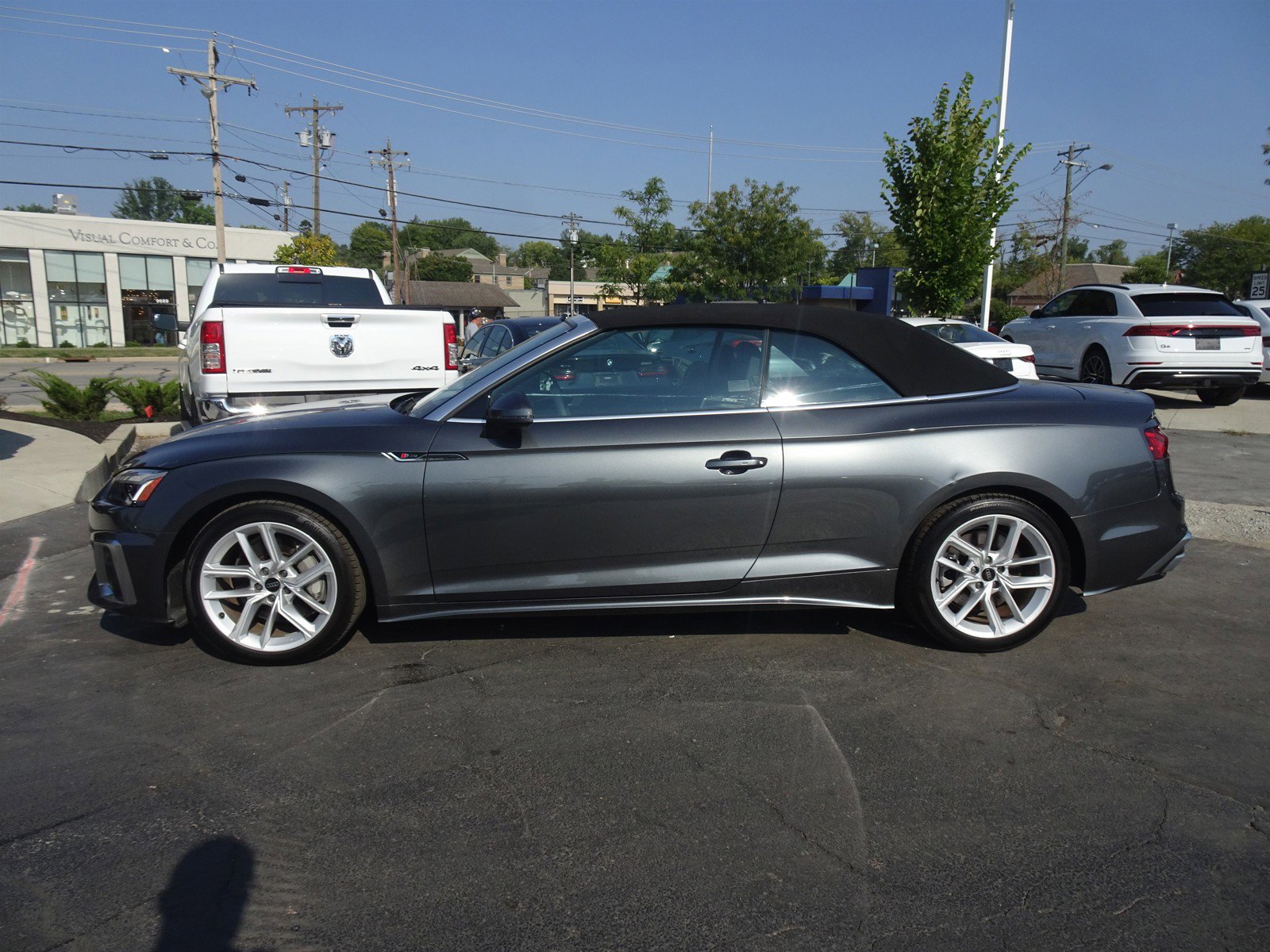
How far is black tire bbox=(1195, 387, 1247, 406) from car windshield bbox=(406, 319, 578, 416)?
Answer: 521 inches

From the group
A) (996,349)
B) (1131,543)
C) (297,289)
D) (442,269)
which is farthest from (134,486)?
(442,269)

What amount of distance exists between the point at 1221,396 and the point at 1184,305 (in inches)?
92.2

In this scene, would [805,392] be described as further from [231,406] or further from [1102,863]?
[231,406]

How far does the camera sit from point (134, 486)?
4.27 meters

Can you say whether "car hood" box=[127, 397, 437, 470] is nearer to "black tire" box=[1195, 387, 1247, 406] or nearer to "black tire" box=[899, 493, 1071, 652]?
"black tire" box=[899, 493, 1071, 652]

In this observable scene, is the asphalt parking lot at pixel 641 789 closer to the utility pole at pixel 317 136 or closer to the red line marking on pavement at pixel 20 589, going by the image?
the red line marking on pavement at pixel 20 589

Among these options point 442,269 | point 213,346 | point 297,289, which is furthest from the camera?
point 442,269

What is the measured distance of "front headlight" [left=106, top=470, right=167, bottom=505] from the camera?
423 centimetres

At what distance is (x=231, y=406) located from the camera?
8.13 metres

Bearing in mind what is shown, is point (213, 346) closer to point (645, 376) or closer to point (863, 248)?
point (645, 376)

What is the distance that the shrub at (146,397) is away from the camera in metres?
12.9

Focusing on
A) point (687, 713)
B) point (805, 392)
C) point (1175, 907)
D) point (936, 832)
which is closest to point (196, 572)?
point (687, 713)

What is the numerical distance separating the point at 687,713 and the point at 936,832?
1.11 metres

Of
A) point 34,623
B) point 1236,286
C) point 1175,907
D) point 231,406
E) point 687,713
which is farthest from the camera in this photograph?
point 1236,286
